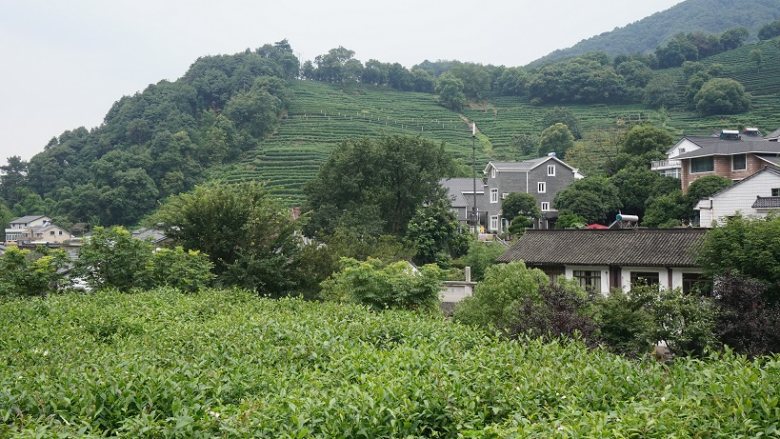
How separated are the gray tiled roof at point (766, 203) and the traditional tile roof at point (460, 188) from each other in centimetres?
2210

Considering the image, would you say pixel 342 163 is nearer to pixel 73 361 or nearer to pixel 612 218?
pixel 612 218

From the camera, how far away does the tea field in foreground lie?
3385mm

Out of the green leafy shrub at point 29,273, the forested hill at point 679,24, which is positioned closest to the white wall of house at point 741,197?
the green leafy shrub at point 29,273

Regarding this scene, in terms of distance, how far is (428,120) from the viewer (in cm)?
7581

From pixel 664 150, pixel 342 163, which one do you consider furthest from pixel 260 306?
pixel 664 150

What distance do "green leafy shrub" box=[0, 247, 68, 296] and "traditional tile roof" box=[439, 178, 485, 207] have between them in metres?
34.4

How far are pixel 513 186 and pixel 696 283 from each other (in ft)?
92.2

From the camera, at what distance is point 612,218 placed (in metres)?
37.8

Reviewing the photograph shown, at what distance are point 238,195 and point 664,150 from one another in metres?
32.1

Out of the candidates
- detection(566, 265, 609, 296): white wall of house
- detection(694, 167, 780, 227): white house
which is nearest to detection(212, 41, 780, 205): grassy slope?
detection(694, 167, 780, 227): white house

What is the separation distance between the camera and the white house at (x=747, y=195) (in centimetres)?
2652

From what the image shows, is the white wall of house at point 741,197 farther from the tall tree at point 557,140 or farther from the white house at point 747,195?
the tall tree at point 557,140

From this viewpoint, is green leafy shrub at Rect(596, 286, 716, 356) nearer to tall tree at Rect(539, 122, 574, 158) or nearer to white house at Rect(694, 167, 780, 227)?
white house at Rect(694, 167, 780, 227)

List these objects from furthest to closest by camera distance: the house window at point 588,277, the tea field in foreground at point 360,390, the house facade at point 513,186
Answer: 1. the house facade at point 513,186
2. the house window at point 588,277
3. the tea field in foreground at point 360,390
